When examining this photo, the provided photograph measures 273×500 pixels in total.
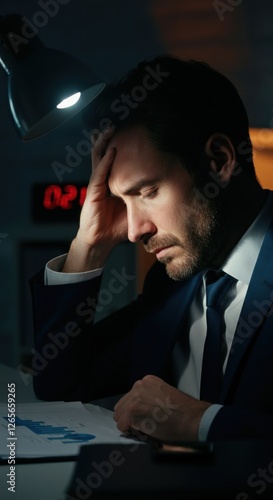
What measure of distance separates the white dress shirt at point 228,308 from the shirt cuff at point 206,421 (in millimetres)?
289

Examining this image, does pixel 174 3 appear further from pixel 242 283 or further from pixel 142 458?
pixel 142 458

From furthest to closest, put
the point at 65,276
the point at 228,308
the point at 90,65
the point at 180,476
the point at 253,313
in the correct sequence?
the point at 90,65
the point at 65,276
the point at 228,308
the point at 253,313
the point at 180,476

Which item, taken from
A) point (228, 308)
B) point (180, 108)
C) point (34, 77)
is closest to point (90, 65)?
point (180, 108)

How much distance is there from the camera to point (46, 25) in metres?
3.11

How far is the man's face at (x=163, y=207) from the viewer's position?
4.47 feet

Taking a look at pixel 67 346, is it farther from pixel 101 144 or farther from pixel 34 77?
pixel 34 77

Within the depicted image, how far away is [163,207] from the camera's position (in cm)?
137

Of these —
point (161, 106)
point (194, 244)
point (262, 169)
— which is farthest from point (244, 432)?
point (262, 169)

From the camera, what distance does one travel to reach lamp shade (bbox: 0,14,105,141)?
1.28m

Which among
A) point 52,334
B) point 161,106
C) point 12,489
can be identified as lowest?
point 12,489

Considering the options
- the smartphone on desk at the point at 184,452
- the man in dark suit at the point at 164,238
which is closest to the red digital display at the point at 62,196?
the man in dark suit at the point at 164,238

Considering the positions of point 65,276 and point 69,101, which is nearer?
point 69,101

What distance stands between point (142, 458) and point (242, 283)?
2.33ft

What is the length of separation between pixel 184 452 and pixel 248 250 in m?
0.72
